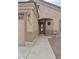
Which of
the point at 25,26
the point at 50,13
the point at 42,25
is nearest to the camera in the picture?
the point at 25,26

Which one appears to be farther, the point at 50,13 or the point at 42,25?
the point at 42,25

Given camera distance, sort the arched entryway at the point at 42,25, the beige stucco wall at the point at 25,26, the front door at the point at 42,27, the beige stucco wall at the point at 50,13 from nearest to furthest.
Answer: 1. the beige stucco wall at the point at 25,26
2. the beige stucco wall at the point at 50,13
3. the arched entryway at the point at 42,25
4. the front door at the point at 42,27

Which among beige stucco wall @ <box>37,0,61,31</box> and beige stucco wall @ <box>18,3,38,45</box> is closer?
beige stucco wall @ <box>18,3,38,45</box>

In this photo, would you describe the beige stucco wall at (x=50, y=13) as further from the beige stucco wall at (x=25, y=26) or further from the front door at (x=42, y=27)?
the beige stucco wall at (x=25, y=26)

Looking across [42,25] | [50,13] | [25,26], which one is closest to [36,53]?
[25,26]

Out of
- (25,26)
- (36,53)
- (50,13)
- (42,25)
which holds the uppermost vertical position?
(50,13)

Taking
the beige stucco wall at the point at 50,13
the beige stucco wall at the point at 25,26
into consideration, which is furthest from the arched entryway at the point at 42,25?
the beige stucco wall at the point at 25,26

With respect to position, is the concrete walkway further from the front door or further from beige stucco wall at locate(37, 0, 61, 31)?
the front door

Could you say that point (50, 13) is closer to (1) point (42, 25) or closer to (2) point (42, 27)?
(1) point (42, 25)

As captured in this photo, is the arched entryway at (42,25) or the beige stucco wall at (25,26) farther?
the arched entryway at (42,25)

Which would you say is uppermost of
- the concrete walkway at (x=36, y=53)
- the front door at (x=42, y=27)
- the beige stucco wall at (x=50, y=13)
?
the beige stucco wall at (x=50, y=13)

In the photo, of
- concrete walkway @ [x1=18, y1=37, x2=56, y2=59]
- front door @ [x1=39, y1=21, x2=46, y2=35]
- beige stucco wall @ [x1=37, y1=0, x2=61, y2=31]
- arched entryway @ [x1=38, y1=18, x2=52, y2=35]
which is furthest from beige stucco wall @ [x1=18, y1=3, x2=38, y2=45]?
front door @ [x1=39, y1=21, x2=46, y2=35]

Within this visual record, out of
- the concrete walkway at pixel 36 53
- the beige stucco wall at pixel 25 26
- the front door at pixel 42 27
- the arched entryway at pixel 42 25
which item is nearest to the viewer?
the concrete walkway at pixel 36 53
